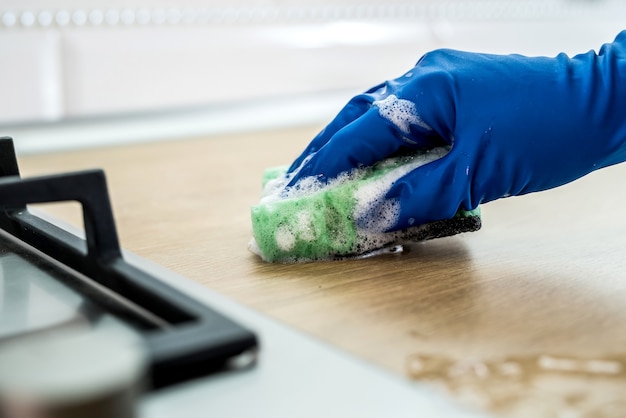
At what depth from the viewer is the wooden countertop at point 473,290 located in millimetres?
405

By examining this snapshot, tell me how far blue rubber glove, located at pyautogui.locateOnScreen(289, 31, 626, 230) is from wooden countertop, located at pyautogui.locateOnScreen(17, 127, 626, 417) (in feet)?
0.23

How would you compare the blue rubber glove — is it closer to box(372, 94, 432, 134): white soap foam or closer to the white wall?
box(372, 94, 432, 134): white soap foam

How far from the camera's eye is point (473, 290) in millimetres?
575

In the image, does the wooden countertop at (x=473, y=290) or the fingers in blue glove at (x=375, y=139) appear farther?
the fingers in blue glove at (x=375, y=139)

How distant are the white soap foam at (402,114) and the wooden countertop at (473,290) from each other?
4.9 inches

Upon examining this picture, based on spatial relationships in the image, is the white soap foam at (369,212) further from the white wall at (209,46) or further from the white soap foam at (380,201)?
the white wall at (209,46)

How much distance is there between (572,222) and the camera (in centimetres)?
82

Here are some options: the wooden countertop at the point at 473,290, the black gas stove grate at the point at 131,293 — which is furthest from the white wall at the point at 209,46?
the black gas stove grate at the point at 131,293

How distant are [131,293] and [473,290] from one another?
27 centimetres

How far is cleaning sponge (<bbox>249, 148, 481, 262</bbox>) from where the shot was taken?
0.66 m

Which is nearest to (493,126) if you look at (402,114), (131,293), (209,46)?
(402,114)

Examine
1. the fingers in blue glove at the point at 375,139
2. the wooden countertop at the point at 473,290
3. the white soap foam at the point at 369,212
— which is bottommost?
the wooden countertop at the point at 473,290

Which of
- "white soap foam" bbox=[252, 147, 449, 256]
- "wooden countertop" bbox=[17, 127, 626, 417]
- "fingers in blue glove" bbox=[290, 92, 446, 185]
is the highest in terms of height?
"fingers in blue glove" bbox=[290, 92, 446, 185]

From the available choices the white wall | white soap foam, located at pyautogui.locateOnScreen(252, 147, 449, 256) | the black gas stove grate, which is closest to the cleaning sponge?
white soap foam, located at pyautogui.locateOnScreen(252, 147, 449, 256)
